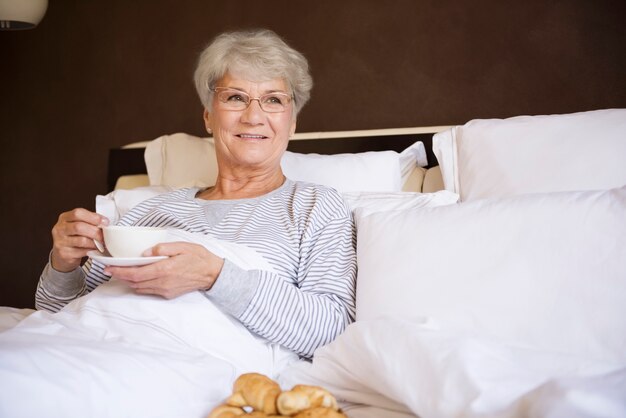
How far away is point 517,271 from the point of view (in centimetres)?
130

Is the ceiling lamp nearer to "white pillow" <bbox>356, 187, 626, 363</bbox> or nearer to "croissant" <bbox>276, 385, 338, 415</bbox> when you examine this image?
"white pillow" <bbox>356, 187, 626, 363</bbox>

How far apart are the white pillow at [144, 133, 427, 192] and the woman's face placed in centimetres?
27

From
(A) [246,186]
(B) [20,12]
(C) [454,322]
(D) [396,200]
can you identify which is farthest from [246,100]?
(B) [20,12]

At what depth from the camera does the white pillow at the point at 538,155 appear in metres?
1.63

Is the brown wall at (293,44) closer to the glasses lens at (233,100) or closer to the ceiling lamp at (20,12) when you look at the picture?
the ceiling lamp at (20,12)

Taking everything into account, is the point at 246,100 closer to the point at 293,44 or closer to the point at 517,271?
the point at 517,271

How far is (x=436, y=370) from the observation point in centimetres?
99

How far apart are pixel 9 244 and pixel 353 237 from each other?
9.03 feet

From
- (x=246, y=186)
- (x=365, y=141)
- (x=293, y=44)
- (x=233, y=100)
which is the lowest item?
(x=246, y=186)

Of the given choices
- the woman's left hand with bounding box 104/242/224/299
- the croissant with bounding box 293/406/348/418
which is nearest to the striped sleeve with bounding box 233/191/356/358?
the woman's left hand with bounding box 104/242/224/299

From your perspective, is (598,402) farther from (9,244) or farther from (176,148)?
(9,244)

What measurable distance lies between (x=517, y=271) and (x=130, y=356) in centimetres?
73

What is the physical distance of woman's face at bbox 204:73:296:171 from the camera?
185 centimetres

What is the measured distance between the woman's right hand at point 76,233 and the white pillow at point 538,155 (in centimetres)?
98
